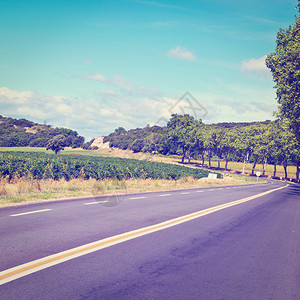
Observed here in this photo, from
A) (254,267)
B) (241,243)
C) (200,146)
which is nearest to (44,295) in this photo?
(254,267)

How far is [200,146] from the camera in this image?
307 ft

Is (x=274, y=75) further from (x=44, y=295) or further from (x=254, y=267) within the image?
(x=44, y=295)

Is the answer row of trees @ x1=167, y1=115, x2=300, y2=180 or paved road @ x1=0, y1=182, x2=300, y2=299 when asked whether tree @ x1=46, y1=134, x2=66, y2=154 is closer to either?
row of trees @ x1=167, y1=115, x2=300, y2=180

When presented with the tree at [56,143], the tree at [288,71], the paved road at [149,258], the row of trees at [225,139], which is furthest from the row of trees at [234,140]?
the paved road at [149,258]

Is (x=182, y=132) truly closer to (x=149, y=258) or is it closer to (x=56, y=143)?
(x=56, y=143)

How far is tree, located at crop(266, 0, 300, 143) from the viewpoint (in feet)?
77.2

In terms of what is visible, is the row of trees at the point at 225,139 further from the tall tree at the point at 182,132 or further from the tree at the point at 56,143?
the tree at the point at 56,143

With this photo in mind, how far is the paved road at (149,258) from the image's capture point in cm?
388

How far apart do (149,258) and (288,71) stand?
76.1ft

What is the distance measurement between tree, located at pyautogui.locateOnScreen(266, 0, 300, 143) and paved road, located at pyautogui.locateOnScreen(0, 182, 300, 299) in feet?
60.4

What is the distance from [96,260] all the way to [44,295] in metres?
1.41

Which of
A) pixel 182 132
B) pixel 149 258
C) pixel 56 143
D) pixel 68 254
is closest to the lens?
pixel 68 254

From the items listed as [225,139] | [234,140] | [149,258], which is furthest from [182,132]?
[149,258]

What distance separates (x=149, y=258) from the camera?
516 cm
